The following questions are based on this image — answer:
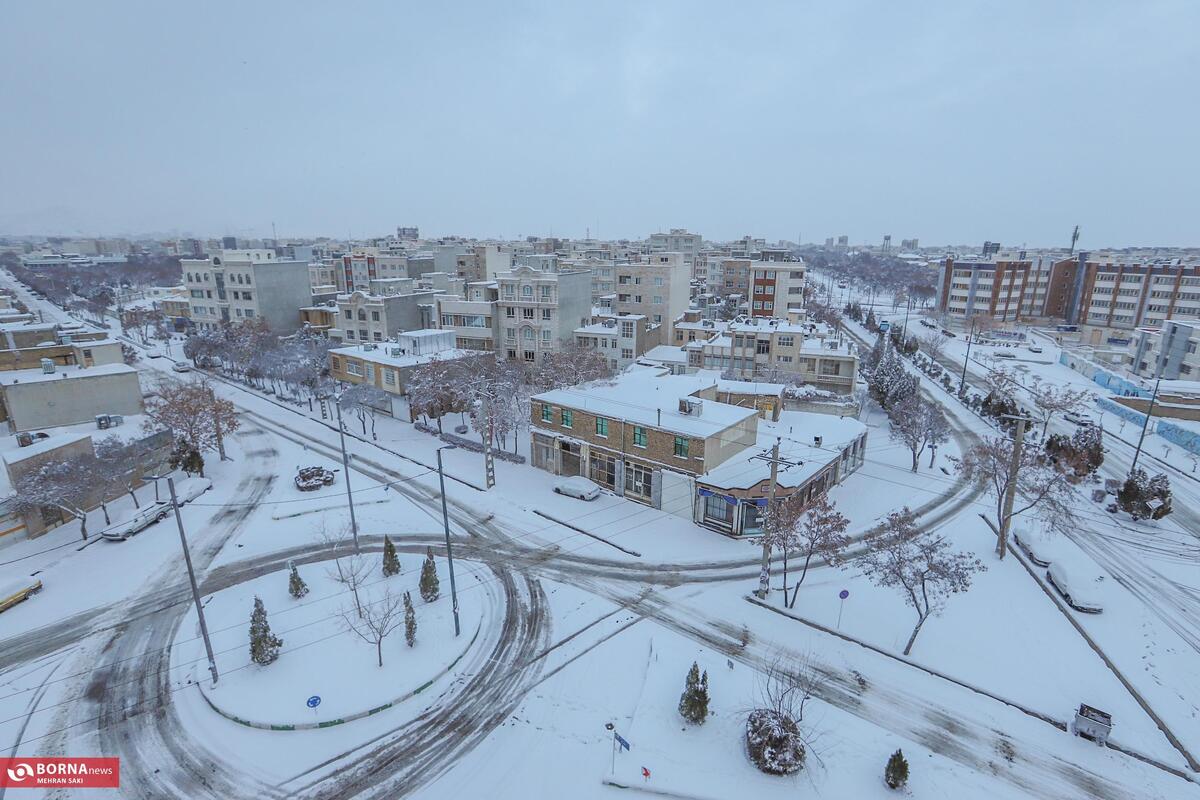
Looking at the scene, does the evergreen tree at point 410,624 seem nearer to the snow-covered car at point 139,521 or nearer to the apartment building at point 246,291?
the snow-covered car at point 139,521

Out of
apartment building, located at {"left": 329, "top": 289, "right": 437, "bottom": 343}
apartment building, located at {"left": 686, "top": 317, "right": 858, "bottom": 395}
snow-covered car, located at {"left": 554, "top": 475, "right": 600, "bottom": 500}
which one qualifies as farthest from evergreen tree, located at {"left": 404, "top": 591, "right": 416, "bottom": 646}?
apartment building, located at {"left": 329, "top": 289, "right": 437, "bottom": 343}

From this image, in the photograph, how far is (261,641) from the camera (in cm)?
1839

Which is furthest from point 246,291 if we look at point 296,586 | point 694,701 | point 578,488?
point 694,701

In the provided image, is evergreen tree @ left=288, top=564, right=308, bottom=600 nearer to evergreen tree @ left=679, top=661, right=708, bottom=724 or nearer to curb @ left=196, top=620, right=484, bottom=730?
curb @ left=196, top=620, right=484, bottom=730

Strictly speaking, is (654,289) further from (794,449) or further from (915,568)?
(915,568)

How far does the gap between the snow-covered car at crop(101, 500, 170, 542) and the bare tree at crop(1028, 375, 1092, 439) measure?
5357cm

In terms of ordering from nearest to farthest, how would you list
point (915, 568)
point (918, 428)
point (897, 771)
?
point (897, 771)
point (915, 568)
point (918, 428)

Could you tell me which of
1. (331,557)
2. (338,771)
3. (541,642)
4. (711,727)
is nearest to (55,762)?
(338,771)

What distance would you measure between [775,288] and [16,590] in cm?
7493

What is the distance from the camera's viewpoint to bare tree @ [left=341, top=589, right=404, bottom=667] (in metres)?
18.8

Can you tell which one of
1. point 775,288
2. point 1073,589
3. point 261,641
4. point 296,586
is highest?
point 775,288

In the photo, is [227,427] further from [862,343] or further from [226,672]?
[862,343]

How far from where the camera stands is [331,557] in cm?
2588

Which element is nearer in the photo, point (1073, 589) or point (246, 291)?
point (1073, 589)
